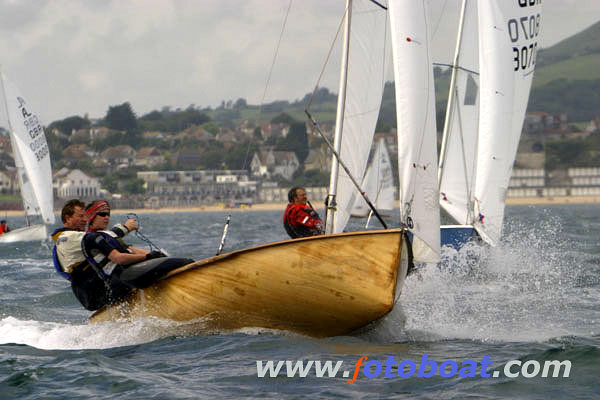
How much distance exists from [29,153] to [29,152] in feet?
0.11

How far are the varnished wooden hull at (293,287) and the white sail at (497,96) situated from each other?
25.6 ft

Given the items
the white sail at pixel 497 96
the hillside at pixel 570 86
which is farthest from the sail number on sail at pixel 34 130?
the hillside at pixel 570 86

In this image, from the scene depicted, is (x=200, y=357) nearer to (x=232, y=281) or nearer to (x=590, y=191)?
(x=232, y=281)

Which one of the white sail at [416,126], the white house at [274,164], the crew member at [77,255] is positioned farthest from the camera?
the white house at [274,164]

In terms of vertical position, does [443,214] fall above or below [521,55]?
below

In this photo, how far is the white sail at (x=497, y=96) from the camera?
14.0 meters

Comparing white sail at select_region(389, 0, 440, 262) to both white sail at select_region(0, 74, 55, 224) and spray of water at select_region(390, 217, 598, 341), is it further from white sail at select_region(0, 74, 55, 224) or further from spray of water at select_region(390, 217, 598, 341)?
white sail at select_region(0, 74, 55, 224)

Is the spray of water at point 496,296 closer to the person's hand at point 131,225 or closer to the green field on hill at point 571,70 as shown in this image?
the person's hand at point 131,225

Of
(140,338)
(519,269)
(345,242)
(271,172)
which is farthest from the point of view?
(271,172)

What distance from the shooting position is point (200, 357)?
6.00 m

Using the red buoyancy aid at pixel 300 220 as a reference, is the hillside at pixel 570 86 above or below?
above

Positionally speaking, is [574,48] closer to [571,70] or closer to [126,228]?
[571,70]

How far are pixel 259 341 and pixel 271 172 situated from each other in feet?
410

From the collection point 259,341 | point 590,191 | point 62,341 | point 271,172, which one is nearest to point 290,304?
point 259,341
